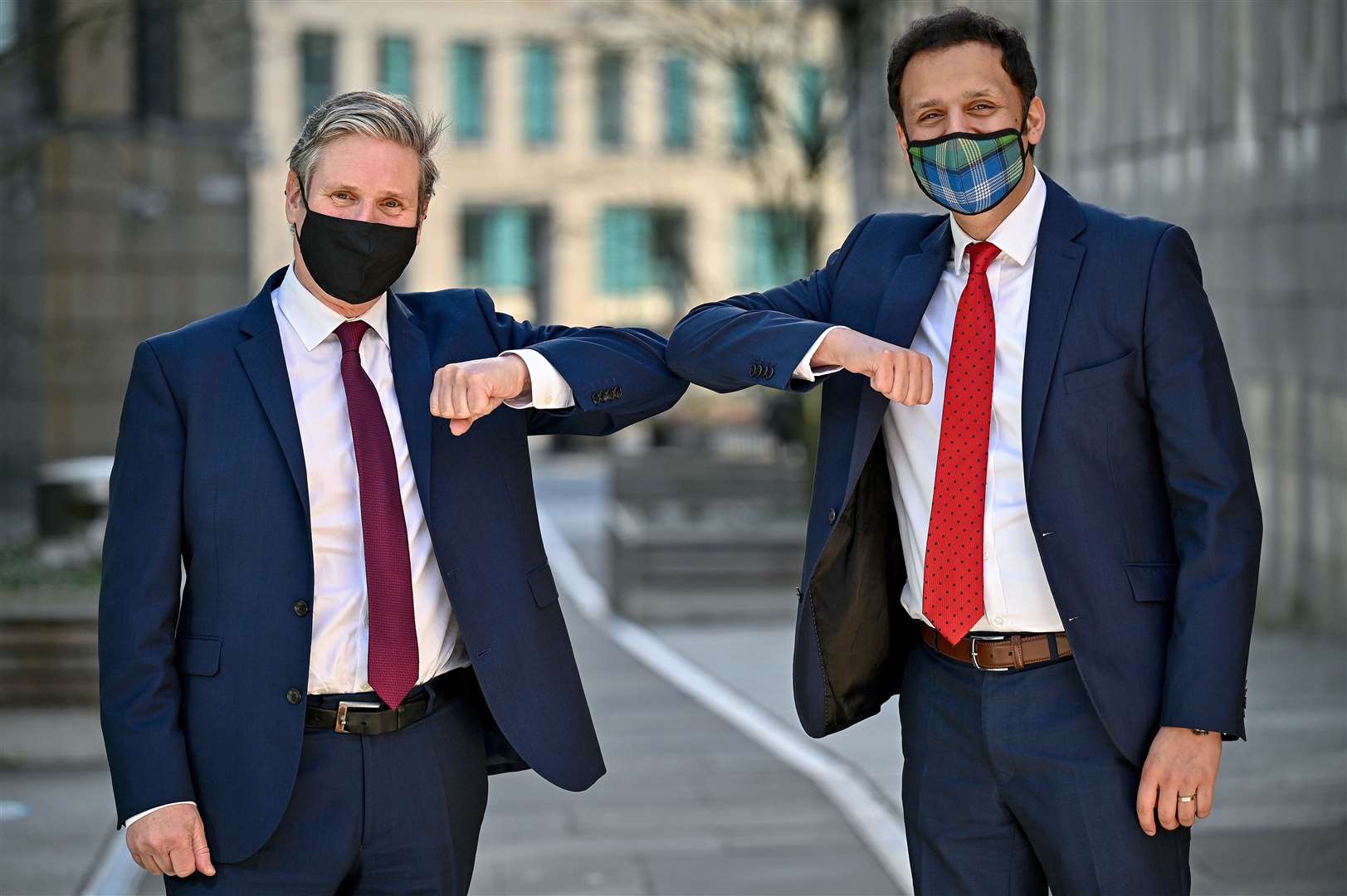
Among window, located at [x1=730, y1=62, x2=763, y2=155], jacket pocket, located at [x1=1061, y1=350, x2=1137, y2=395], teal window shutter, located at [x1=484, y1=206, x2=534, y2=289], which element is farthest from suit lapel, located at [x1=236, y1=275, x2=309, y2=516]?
teal window shutter, located at [x1=484, y1=206, x2=534, y2=289]

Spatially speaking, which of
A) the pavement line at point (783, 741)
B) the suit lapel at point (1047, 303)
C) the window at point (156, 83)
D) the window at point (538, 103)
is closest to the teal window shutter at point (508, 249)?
the window at point (538, 103)

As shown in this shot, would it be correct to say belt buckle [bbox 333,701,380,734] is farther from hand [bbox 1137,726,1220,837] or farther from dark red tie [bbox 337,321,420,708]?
hand [bbox 1137,726,1220,837]

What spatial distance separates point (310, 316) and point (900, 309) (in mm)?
1146

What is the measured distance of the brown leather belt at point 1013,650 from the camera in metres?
3.24

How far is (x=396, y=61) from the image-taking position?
4591 cm

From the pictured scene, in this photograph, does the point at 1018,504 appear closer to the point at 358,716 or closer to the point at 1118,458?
the point at 1118,458

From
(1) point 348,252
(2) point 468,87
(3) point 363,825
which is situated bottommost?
(3) point 363,825

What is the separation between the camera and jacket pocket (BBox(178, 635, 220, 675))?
10.4ft

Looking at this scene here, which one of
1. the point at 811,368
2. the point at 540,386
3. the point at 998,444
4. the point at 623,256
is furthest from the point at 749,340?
the point at 623,256

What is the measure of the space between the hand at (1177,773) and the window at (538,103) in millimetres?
44407

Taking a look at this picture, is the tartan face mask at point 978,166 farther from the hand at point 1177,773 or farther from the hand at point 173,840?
the hand at point 173,840

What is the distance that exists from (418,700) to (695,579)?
10.3 metres

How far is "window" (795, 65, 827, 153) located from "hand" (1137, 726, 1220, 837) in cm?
1289

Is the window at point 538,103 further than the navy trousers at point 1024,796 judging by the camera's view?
Yes
